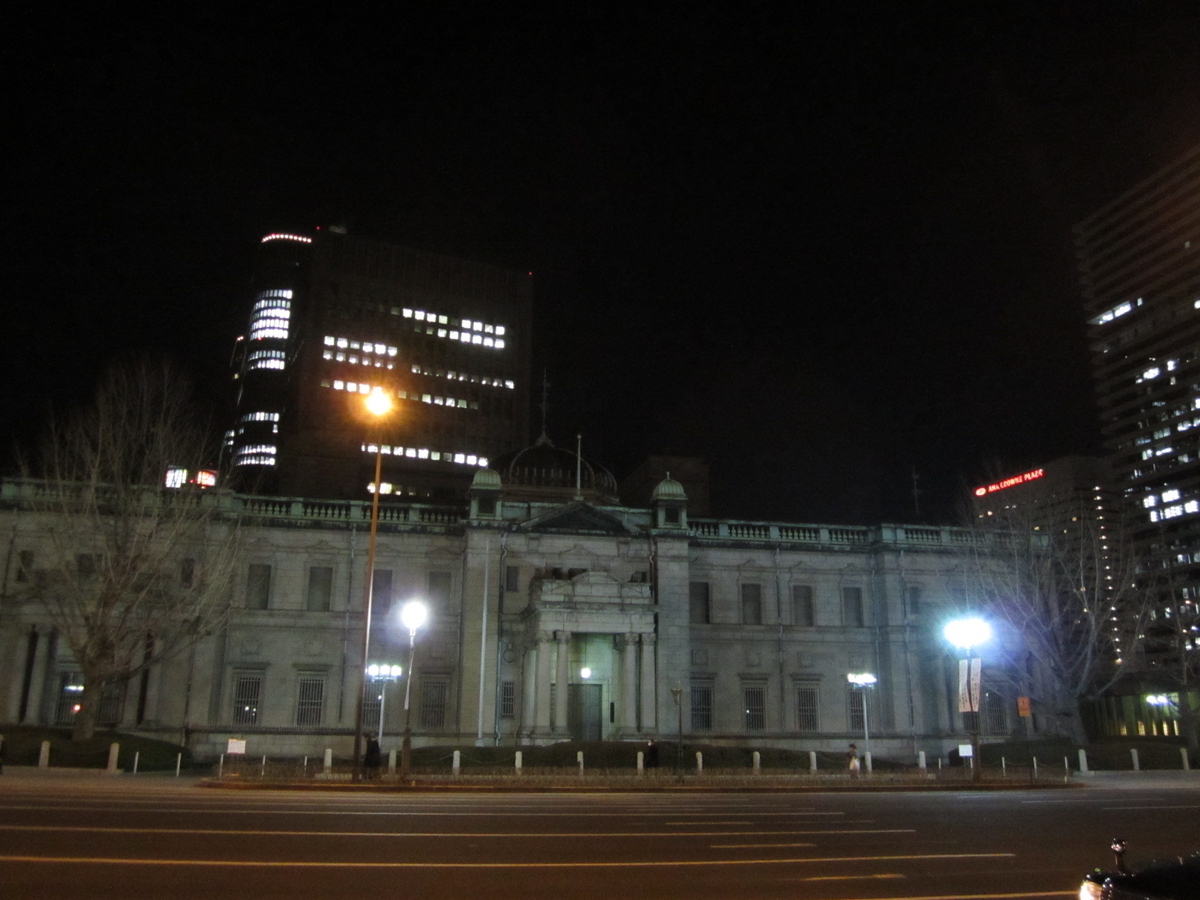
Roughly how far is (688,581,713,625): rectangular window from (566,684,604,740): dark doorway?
6.85m

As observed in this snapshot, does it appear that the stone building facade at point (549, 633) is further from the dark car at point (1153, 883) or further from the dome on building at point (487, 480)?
the dark car at point (1153, 883)

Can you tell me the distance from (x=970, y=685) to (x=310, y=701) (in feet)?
106

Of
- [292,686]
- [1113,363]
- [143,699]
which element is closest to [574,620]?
[292,686]

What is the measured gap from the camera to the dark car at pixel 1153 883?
7.22 m

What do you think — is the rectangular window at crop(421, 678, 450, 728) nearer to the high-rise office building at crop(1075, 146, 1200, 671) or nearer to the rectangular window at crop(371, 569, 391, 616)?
the rectangular window at crop(371, 569, 391, 616)

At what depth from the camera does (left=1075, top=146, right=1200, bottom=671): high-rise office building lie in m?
142

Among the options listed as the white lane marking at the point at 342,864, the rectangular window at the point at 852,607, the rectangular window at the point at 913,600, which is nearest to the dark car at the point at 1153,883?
the white lane marking at the point at 342,864

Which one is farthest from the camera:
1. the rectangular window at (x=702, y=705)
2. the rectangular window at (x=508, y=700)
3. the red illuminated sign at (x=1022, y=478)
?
the red illuminated sign at (x=1022, y=478)

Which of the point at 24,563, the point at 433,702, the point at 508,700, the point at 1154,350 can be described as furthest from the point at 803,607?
the point at 1154,350

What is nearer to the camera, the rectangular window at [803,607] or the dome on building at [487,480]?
the dome on building at [487,480]

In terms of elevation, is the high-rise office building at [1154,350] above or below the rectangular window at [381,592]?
above

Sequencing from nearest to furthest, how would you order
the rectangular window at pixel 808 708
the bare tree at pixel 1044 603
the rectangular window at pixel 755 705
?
the bare tree at pixel 1044 603 < the rectangular window at pixel 755 705 < the rectangular window at pixel 808 708

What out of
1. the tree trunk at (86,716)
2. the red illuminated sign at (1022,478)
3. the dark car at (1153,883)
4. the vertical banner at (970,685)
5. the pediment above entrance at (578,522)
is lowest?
the dark car at (1153,883)

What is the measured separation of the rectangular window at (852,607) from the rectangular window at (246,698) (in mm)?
31724
